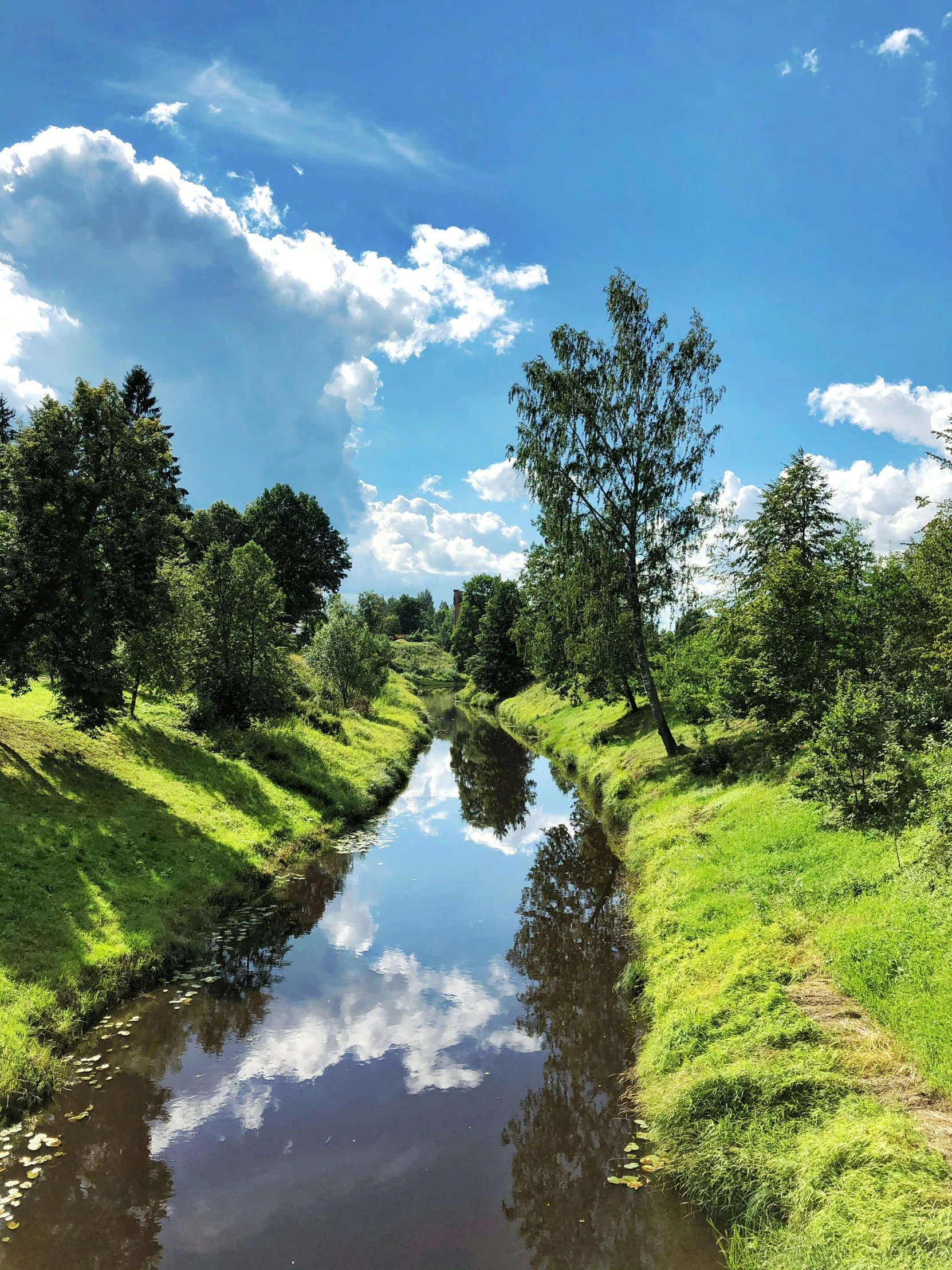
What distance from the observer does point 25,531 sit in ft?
54.1

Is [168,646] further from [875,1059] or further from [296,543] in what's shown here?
[296,543]

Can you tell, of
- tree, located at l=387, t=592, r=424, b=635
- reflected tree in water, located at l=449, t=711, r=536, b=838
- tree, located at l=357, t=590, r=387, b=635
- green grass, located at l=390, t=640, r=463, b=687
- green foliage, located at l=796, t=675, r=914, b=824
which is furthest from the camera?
tree, located at l=387, t=592, r=424, b=635

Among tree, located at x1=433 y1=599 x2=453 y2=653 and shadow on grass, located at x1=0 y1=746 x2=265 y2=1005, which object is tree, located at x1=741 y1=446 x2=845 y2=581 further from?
tree, located at x1=433 y1=599 x2=453 y2=653

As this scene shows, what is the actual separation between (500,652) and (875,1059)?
208ft

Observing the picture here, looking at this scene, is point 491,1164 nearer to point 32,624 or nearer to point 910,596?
point 32,624

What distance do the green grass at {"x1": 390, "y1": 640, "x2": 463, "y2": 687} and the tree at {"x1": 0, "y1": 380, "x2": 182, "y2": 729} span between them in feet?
256

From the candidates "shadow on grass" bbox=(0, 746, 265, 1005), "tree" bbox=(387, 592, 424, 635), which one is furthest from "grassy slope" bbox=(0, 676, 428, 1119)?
"tree" bbox=(387, 592, 424, 635)

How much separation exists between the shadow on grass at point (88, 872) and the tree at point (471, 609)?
81.8m

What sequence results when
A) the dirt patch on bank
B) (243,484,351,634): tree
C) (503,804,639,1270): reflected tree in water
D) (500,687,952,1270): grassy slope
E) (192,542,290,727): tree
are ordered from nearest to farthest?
(500,687,952,1270): grassy slope, the dirt patch on bank, (503,804,639,1270): reflected tree in water, (192,542,290,727): tree, (243,484,351,634): tree

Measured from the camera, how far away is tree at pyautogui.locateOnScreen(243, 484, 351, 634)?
69500 millimetres

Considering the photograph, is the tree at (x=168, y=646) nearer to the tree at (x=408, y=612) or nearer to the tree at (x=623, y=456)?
the tree at (x=623, y=456)

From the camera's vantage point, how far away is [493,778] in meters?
34.8

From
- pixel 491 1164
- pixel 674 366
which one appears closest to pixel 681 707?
pixel 674 366

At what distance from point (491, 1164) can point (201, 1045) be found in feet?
18.1
